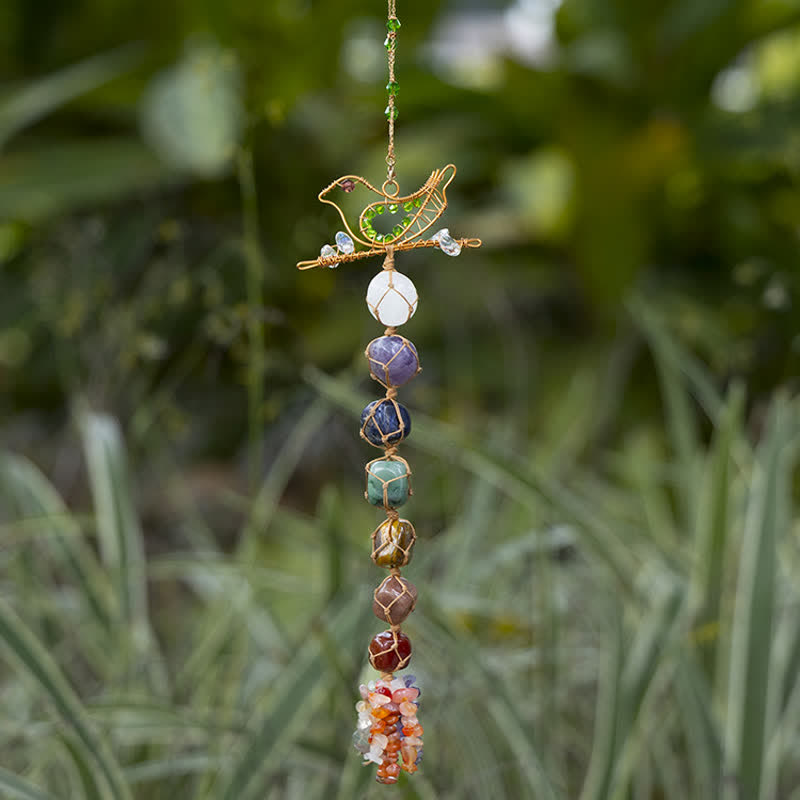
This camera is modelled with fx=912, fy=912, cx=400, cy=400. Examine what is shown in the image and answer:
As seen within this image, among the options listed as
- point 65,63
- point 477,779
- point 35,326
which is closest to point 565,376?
point 35,326

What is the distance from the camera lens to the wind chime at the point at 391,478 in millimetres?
362

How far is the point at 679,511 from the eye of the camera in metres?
1.27

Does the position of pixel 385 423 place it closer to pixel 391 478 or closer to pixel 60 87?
pixel 391 478

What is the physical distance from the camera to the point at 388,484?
368 millimetres

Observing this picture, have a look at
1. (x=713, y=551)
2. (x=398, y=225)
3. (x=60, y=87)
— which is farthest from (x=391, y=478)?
(x=60, y=87)

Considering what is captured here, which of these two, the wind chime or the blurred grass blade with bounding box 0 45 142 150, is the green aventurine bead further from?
the blurred grass blade with bounding box 0 45 142 150

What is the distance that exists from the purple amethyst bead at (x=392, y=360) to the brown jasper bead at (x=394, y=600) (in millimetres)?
82

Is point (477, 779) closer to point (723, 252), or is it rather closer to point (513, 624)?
point (513, 624)

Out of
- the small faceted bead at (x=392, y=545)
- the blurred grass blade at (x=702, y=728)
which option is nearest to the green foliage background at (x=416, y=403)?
the blurred grass blade at (x=702, y=728)

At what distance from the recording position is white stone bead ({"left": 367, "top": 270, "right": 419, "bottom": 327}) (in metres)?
0.37

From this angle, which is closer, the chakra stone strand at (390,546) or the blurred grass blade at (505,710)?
the chakra stone strand at (390,546)

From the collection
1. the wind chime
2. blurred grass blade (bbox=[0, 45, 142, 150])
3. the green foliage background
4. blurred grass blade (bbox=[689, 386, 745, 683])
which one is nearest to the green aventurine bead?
the wind chime

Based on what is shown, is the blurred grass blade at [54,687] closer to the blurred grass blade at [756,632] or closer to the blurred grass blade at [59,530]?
the blurred grass blade at [59,530]

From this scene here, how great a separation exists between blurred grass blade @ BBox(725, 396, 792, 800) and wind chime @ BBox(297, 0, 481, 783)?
0.24 metres
